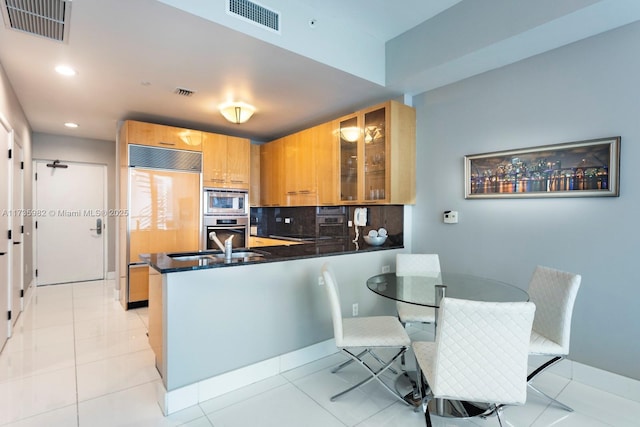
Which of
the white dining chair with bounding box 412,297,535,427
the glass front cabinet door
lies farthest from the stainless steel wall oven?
the white dining chair with bounding box 412,297,535,427

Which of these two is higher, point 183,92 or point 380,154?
point 183,92

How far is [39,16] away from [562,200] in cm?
392

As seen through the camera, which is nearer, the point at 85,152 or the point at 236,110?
the point at 236,110

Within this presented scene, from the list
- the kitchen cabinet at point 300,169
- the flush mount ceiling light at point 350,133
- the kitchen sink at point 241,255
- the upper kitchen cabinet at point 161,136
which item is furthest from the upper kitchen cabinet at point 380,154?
the upper kitchen cabinet at point 161,136

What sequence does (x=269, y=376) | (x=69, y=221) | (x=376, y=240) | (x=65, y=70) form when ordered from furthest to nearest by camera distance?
(x=69, y=221) < (x=376, y=240) < (x=65, y=70) < (x=269, y=376)

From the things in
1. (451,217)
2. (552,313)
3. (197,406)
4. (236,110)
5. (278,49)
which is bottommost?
(197,406)

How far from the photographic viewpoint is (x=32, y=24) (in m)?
2.15

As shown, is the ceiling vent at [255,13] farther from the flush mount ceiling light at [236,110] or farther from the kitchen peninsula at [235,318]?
the kitchen peninsula at [235,318]

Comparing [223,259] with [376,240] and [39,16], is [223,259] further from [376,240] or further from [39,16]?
[39,16]

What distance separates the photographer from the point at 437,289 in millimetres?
2035

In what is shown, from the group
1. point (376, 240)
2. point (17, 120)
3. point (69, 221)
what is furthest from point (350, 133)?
point (69, 221)

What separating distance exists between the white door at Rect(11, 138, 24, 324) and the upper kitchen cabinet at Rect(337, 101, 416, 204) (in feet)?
11.9

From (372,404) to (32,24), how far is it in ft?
11.3

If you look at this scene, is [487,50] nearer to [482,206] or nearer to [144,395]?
[482,206]
